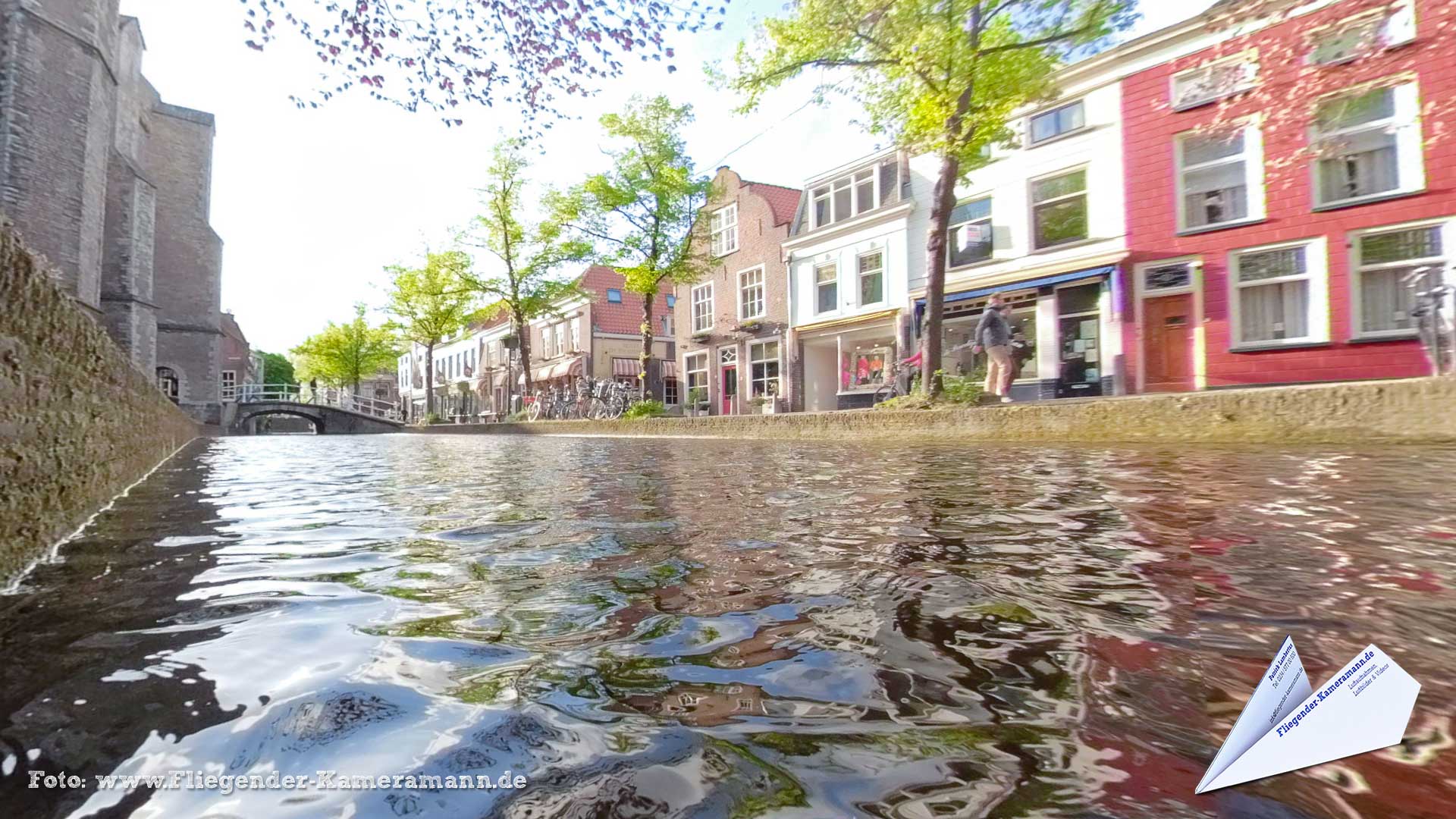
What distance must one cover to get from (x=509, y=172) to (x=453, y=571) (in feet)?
91.0

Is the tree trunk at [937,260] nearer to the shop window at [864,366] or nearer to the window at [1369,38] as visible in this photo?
the window at [1369,38]

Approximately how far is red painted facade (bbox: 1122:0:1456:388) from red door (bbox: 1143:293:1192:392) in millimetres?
218

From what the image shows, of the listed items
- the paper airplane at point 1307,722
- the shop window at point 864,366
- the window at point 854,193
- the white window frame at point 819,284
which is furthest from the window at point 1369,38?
the white window frame at point 819,284

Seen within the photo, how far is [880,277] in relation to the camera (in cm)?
1880

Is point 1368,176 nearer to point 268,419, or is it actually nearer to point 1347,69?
point 1347,69

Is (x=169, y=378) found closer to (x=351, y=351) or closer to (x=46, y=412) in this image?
(x=351, y=351)

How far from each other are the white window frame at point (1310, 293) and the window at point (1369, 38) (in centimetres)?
308

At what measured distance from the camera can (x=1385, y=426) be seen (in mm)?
5438

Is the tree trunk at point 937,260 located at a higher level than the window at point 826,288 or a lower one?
lower

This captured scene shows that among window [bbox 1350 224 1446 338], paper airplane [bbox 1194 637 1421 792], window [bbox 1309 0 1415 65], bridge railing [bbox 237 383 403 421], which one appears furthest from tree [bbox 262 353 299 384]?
paper airplane [bbox 1194 637 1421 792]

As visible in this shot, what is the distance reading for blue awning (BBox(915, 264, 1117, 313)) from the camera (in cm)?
1409

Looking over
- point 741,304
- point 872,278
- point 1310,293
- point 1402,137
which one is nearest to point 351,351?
point 741,304

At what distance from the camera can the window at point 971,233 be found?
1630 cm

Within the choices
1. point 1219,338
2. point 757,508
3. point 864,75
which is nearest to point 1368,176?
point 1219,338
